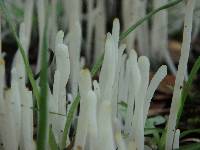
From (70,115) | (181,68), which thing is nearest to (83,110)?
(70,115)

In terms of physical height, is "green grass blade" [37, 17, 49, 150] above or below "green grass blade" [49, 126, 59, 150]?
above

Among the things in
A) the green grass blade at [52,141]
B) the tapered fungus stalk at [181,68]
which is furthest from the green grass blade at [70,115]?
the tapered fungus stalk at [181,68]

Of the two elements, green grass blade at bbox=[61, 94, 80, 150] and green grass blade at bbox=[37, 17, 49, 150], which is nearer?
green grass blade at bbox=[37, 17, 49, 150]

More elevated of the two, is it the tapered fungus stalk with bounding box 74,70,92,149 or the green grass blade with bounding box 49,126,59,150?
the tapered fungus stalk with bounding box 74,70,92,149

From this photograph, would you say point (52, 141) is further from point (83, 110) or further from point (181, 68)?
point (181, 68)

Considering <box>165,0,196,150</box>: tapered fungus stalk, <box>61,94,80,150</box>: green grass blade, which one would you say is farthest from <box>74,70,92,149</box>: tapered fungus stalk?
<box>165,0,196,150</box>: tapered fungus stalk

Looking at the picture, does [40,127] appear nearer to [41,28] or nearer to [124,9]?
[41,28]

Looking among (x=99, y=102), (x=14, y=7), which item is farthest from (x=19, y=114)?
(x=14, y=7)

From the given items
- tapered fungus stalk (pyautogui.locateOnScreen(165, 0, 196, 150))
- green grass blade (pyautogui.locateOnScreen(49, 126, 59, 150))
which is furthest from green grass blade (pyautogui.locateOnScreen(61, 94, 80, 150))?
tapered fungus stalk (pyautogui.locateOnScreen(165, 0, 196, 150))

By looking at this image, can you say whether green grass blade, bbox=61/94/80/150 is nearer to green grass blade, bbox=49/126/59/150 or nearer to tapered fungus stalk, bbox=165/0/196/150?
green grass blade, bbox=49/126/59/150

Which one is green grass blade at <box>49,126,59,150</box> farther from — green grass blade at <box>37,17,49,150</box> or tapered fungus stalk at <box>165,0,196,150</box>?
tapered fungus stalk at <box>165,0,196,150</box>
